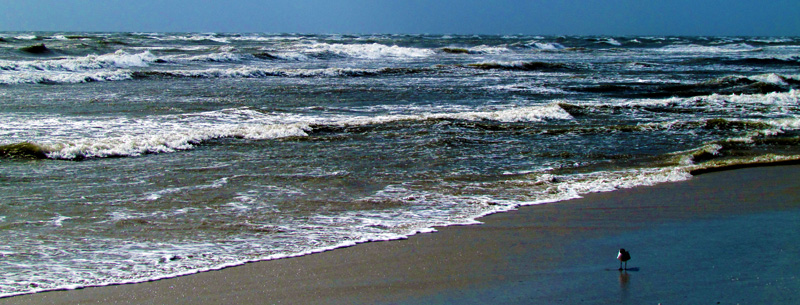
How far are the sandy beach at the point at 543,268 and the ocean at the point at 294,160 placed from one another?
0.27 m

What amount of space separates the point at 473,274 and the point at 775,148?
8.08m

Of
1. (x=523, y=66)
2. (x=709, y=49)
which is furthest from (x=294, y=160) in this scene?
(x=709, y=49)

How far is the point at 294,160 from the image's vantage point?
28.0ft

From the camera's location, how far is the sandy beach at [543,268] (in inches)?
157

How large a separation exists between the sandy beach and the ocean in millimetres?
272

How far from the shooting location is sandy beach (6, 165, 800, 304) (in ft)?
13.1

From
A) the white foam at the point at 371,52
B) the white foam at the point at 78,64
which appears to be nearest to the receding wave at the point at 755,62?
the white foam at the point at 371,52

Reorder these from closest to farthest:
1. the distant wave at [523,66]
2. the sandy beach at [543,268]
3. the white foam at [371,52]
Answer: the sandy beach at [543,268]
the distant wave at [523,66]
the white foam at [371,52]

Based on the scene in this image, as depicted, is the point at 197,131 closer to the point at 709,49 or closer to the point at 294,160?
the point at 294,160

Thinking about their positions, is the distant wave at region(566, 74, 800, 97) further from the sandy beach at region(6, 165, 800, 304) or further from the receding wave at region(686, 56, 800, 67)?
the sandy beach at region(6, 165, 800, 304)

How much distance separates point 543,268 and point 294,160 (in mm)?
4832

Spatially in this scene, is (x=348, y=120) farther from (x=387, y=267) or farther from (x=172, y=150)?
(x=387, y=267)

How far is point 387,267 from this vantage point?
4562mm

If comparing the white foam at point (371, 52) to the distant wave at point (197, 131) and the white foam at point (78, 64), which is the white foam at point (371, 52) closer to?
the white foam at point (78, 64)
